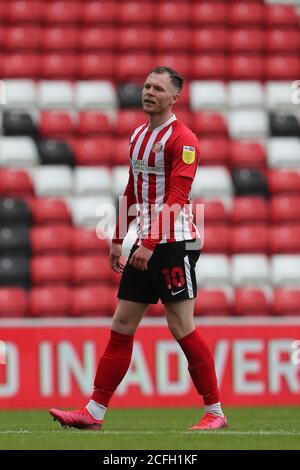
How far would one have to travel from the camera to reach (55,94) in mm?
11156

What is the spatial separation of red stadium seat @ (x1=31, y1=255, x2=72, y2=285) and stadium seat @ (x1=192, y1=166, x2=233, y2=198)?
4.52ft

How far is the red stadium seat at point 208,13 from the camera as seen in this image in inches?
468

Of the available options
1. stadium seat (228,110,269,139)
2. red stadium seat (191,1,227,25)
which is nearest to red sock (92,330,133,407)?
stadium seat (228,110,269,139)

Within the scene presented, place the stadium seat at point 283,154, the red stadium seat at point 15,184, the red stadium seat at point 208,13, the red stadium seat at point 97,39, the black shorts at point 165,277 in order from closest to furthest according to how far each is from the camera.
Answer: the black shorts at point 165,277, the red stadium seat at point 15,184, the stadium seat at point 283,154, the red stadium seat at point 97,39, the red stadium seat at point 208,13

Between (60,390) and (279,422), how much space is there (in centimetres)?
267

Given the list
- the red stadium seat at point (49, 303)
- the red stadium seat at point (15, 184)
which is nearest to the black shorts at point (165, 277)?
the red stadium seat at point (49, 303)

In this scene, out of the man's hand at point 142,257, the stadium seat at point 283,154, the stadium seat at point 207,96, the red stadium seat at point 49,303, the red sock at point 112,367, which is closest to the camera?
the man's hand at point 142,257

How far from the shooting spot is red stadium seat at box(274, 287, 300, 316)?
32.1 ft

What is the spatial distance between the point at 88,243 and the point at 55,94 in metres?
1.79

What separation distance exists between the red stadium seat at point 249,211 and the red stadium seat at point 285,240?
20 cm

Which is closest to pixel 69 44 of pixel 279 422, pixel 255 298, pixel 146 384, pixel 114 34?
pixel 114 34

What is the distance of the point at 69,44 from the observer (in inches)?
457

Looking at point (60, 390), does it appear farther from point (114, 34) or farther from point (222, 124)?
point (114, 34)

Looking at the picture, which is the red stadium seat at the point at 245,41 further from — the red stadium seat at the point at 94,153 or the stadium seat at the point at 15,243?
the stadium seat at the point at 15,243
